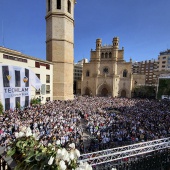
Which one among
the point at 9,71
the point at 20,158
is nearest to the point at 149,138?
the point at 20,158

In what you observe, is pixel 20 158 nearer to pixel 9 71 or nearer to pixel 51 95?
pixel 9 71

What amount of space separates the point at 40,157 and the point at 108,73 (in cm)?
3715

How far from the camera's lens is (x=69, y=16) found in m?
23.0

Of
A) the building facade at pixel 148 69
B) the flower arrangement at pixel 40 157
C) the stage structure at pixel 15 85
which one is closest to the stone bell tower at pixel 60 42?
the stage structure at pixel 15 85

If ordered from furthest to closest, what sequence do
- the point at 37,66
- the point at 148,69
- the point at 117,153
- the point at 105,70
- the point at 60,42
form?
the point at 148,69
the point at 105,70
the point at 60,42
the point at 37,66
the point at 117,153

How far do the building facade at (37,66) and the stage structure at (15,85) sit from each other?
0.70 m

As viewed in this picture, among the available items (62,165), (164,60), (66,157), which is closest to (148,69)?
(164,60)

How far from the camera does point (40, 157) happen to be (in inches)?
65.7

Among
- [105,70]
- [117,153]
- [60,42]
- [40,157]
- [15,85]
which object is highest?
[60,42]

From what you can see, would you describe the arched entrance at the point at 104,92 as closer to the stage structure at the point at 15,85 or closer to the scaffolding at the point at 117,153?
the stage structure at the point at 15,85

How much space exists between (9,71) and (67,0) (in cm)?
1622

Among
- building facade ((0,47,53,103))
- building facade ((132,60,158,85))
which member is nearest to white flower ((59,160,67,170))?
building facade ((0,47,53,103))

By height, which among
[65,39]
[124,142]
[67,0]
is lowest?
[124,142]

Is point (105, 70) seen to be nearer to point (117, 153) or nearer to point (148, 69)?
point (117, 153)
